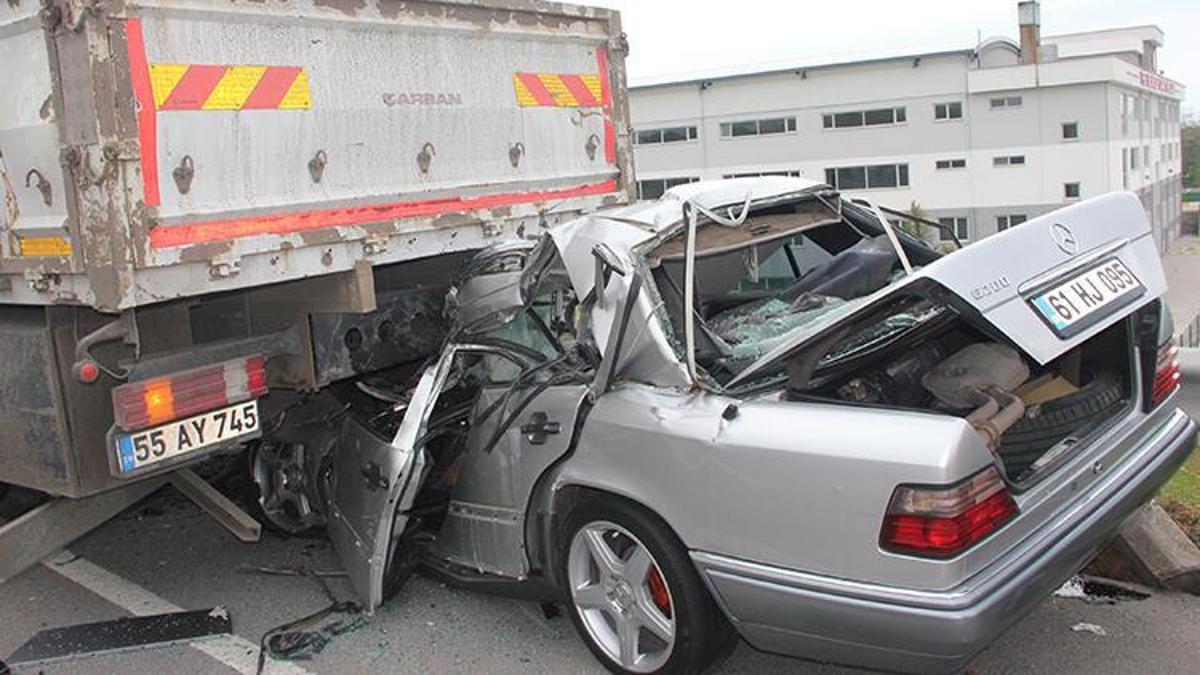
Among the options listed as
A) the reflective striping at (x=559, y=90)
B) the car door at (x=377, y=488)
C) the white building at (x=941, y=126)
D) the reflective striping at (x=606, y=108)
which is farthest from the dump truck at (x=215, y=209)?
the white building at (x=941, y=126)

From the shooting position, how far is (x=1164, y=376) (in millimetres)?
3799

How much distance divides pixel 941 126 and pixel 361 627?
45.9m

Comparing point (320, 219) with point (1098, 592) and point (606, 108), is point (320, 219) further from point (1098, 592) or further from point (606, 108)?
point (1098, 592)

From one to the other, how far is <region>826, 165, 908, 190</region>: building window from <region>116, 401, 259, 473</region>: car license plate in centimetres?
4536

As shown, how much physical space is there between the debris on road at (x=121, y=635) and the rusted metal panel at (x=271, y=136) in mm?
1421

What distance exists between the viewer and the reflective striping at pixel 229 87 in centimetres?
392

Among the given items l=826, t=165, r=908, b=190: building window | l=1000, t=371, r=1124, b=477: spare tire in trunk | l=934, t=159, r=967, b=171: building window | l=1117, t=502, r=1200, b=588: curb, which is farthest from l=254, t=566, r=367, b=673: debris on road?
l=934, t=159, r=967, b=171: building window

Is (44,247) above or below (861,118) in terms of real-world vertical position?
below

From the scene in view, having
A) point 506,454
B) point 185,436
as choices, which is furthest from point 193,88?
point 506,454

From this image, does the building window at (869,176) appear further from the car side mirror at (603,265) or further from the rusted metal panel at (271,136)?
the car side mirror at (603,265)

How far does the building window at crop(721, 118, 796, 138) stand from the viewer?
48375 mm

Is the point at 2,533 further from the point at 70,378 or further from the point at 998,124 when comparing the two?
the point at 998,124

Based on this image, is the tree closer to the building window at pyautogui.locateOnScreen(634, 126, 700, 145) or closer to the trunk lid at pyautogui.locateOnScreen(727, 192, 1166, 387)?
the building window at pyautogui.locateOnScreen(634, 126, 700, 145)

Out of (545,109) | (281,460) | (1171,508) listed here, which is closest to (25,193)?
(281,460)
